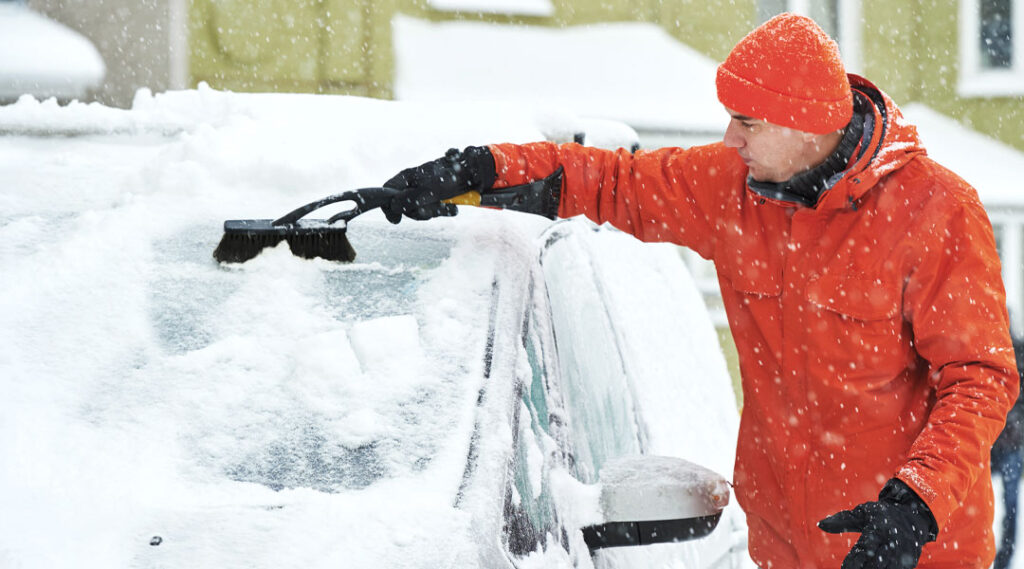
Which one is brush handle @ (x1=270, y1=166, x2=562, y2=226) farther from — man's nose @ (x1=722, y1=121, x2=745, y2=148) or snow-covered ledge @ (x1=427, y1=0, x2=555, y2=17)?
snow-covered ledge @ (x1=427, y1=0, x2=555, y2=17)

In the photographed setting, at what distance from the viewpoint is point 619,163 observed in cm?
231

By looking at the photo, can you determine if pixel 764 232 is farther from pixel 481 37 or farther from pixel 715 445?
pixel 481 37

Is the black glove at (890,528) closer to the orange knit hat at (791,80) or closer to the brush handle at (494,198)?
the orange knit hat at (791,80)

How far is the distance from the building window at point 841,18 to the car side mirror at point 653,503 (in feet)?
28.5

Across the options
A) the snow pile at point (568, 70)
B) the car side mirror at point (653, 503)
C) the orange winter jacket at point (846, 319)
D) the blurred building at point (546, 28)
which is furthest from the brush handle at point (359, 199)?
the snow pile at point (568, 70)

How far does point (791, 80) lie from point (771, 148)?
0.14m

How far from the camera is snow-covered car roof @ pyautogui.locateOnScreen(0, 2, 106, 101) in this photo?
18.8 feet

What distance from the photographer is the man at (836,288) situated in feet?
6.02

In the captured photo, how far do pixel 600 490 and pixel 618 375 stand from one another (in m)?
0.76

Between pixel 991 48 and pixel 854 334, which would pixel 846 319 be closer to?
pixel 854 334

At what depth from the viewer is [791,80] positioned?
1996mm

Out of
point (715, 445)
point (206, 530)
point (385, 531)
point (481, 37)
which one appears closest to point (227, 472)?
point (206, 530)

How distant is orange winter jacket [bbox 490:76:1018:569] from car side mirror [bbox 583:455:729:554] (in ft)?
1.14

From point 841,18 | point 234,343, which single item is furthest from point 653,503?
point 841,18
